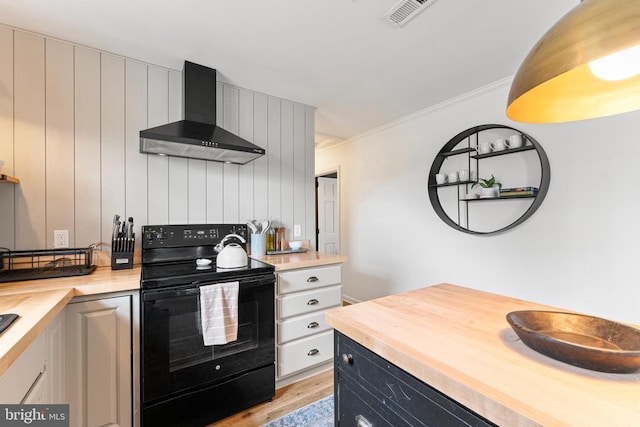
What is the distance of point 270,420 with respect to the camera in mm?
1697

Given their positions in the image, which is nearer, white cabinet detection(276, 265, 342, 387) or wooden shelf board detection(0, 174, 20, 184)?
wooden shelf board detection(0, 174, 20, 184)

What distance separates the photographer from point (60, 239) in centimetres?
178

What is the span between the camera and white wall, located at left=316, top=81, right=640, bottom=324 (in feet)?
5.94

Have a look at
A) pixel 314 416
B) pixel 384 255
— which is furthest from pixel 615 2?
pixel 384 255

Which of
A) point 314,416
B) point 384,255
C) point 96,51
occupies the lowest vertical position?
point 314,416

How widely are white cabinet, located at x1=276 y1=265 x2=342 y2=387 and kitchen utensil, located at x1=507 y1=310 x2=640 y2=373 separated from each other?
144 centimetres

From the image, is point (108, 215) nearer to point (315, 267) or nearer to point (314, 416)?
point (315, 267)

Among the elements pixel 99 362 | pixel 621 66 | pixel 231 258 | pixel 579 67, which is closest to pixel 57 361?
pixel 99 362

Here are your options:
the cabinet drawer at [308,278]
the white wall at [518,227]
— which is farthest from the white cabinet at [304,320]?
the white wall at [518,227]

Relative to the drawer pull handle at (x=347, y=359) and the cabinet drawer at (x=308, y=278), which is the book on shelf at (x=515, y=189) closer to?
the cabinet drawer at (x=308, y=278)

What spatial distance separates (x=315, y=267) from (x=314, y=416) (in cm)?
96

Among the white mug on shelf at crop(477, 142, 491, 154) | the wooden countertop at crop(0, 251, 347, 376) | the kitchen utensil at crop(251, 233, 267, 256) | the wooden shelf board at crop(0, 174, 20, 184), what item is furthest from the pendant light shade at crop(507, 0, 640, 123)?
the wooden shelf board at crop(0, 174, 20, 184)

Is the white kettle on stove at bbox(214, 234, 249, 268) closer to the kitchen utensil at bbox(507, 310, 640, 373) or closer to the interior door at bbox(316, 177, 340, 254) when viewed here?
the kitchen utensil at bbox(507, 310, 640, 373)

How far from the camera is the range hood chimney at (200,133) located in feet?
5.96
